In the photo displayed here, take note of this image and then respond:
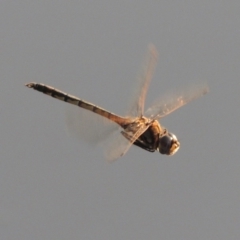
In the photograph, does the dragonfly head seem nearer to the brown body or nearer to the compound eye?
the compound eye

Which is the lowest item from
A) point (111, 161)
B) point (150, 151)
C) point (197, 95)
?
point (111, 161)

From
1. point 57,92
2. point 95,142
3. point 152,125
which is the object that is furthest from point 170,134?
point 57,92

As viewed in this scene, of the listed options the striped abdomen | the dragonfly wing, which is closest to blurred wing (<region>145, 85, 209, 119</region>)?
the dragonfly wing

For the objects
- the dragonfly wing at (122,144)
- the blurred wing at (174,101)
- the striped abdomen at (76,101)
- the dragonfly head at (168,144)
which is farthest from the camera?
the striped abdomen at (76,101)

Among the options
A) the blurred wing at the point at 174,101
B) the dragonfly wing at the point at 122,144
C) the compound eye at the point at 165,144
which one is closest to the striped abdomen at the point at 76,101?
the dragonfly wing at the point at 122,144

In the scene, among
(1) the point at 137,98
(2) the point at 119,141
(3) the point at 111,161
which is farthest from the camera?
(1) the point at 137,98

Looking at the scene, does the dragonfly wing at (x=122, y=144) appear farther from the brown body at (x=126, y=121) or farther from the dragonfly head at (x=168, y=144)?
the dragonfly head at (x=168, y=144)

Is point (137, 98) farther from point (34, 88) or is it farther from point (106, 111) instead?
point (34, 88)
